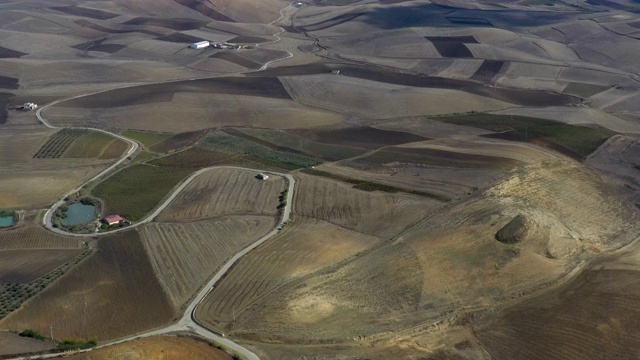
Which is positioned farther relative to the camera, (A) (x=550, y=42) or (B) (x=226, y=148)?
(A) (x=550, y=42)

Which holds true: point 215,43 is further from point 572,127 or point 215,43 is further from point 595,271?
point 595,271

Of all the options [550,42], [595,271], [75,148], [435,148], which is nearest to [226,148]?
[75,148]

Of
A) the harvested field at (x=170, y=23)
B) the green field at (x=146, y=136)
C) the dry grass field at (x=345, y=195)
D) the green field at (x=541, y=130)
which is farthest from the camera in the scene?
the harvested field at (x=170, y=23)

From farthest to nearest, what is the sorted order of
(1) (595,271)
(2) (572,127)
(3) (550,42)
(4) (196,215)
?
(3) (550,42) < (2) (572,127) < (4) (196,215) < (1) (595,271)

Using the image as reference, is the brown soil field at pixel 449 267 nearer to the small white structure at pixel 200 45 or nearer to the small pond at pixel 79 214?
the small pond at pixel 79 214

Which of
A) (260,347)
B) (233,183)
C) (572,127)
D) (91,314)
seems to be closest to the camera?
(260,347)

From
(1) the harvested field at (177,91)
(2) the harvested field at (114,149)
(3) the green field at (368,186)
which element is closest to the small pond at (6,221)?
(2) the harvested field at (114,149)

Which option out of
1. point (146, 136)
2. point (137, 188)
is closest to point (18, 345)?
point (137, 188)
